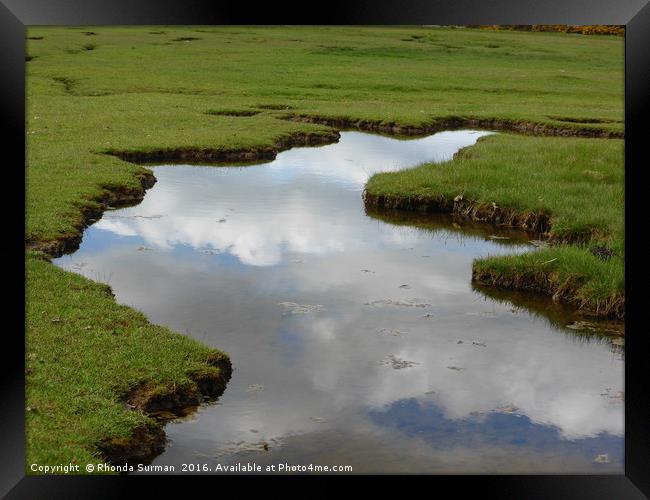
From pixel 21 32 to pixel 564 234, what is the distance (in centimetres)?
1476

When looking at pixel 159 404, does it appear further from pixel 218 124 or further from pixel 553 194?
pixel 218 124

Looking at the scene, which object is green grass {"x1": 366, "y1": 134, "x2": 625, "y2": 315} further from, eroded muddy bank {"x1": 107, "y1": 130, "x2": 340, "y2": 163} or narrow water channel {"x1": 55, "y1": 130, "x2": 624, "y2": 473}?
eroded muddy bank {"x1": 107, "y1": 130, "x2": 340, "y2": 163}

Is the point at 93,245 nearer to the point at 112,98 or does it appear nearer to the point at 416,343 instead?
the point at 416,343

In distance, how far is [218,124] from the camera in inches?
1358

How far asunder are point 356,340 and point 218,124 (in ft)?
73.3

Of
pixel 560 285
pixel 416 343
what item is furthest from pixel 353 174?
pixel 416 343

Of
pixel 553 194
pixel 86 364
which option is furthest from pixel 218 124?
pixel 86 364

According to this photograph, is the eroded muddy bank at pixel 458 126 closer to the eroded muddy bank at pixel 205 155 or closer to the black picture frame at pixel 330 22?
the eroded muddy bank at pixel 205 155

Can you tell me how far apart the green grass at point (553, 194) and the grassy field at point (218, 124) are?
0.26 feet

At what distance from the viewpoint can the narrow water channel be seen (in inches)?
394

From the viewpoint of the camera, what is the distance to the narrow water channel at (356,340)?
10.0 metres

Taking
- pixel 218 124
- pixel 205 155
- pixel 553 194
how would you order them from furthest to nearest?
pixel 218 124 < pixel 205 155 < pixel 553 194

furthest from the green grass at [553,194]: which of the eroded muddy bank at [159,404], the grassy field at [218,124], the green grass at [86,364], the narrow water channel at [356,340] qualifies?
the green grass at [86,364]

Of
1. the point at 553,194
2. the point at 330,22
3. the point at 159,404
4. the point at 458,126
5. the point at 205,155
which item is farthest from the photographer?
the point at 458,126
